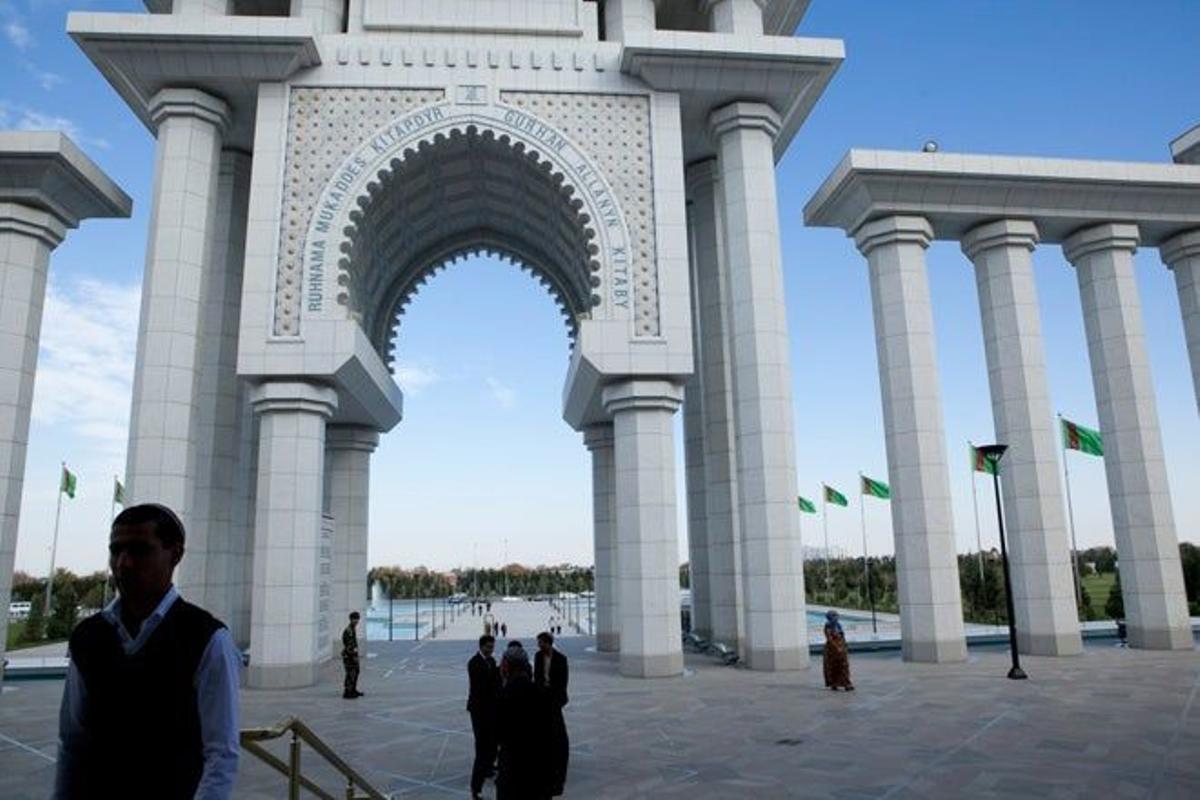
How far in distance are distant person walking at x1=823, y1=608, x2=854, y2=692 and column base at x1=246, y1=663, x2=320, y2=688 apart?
29.7 ft

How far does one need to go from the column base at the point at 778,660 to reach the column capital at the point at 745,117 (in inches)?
423

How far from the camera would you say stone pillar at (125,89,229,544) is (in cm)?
1377

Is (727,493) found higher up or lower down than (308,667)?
higher up

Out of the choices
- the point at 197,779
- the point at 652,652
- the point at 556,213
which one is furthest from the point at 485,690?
the point at 556,213

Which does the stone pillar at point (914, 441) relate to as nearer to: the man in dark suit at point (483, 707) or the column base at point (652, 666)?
the column base at point (652, 666)

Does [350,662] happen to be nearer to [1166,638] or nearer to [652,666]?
[652,666]

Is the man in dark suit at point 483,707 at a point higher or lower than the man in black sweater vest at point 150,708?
lower

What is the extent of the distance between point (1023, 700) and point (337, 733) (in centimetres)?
964

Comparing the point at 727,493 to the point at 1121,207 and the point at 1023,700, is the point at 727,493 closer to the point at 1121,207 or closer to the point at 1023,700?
the point at 1023,700

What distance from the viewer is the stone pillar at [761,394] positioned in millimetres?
14422

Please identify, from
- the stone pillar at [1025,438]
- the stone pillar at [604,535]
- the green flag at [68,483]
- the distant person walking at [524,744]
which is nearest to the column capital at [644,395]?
the stone pillar at [604,535]

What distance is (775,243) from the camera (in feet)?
51.9

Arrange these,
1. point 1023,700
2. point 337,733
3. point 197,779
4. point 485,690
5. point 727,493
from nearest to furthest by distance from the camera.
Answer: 1. point 197,779
2. point 485,690
3. point 337,733
4. point 1023,700
5. point 727,493

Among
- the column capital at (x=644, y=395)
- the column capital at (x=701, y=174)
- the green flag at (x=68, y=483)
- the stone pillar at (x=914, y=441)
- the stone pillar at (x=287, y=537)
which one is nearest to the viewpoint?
the stone pillar at (x=287, y=537)
